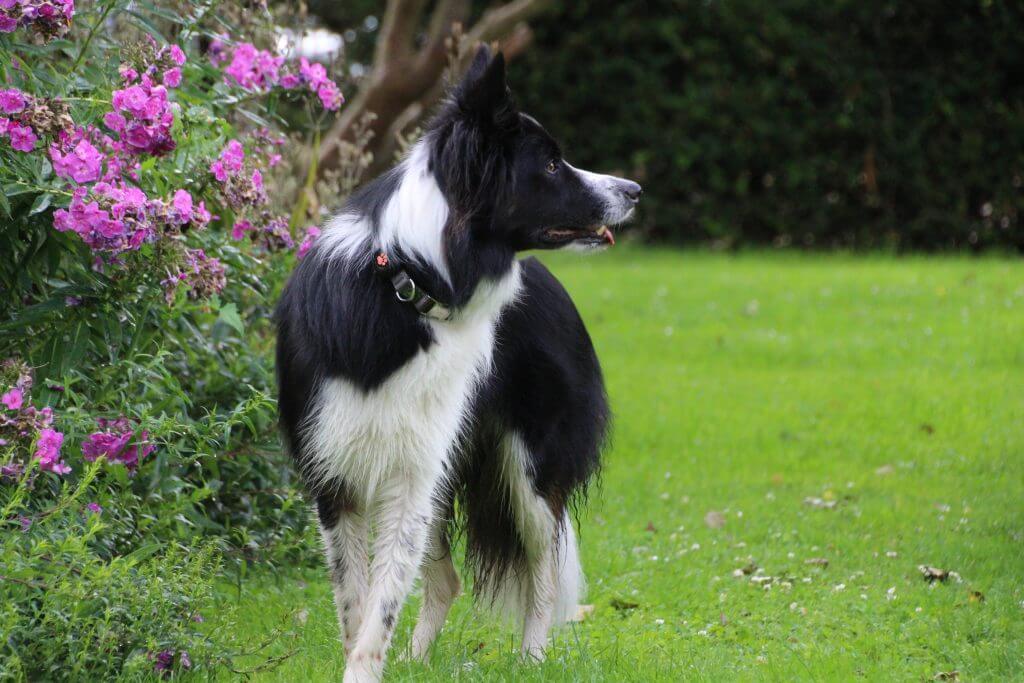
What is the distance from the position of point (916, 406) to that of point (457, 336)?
5.01 metres

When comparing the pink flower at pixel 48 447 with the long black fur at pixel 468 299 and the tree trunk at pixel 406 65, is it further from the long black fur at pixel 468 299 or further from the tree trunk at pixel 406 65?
the tree trunk at pixel 406 65

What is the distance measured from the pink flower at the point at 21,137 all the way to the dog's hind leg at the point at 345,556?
1416mm

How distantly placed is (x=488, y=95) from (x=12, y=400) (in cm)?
167

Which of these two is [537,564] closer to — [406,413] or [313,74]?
[406,413]

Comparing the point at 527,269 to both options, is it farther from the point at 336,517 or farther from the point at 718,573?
the point at 718,573

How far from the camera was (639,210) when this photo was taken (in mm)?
14922

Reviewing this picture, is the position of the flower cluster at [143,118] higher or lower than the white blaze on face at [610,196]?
lower

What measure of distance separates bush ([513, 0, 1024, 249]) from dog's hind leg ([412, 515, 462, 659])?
10.3 metres

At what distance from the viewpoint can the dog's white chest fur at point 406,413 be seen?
12.1 ft

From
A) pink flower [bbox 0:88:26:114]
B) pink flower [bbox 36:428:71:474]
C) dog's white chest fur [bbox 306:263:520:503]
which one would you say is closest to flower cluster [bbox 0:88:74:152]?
pink flower [bbox 0:88:26:114]

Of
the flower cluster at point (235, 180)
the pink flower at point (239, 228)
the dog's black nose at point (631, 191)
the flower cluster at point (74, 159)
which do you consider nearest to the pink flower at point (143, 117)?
the flower cluster at point (74, 159)

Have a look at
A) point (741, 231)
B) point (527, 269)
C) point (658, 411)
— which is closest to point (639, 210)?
point (741, 231)

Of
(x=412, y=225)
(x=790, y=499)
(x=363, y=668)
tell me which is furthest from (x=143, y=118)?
(x=790, y=499)

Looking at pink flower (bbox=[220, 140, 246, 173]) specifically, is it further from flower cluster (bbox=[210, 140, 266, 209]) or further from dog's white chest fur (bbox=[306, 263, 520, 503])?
dog's white chest fur (bbox=[306, 263, 520, 503])
